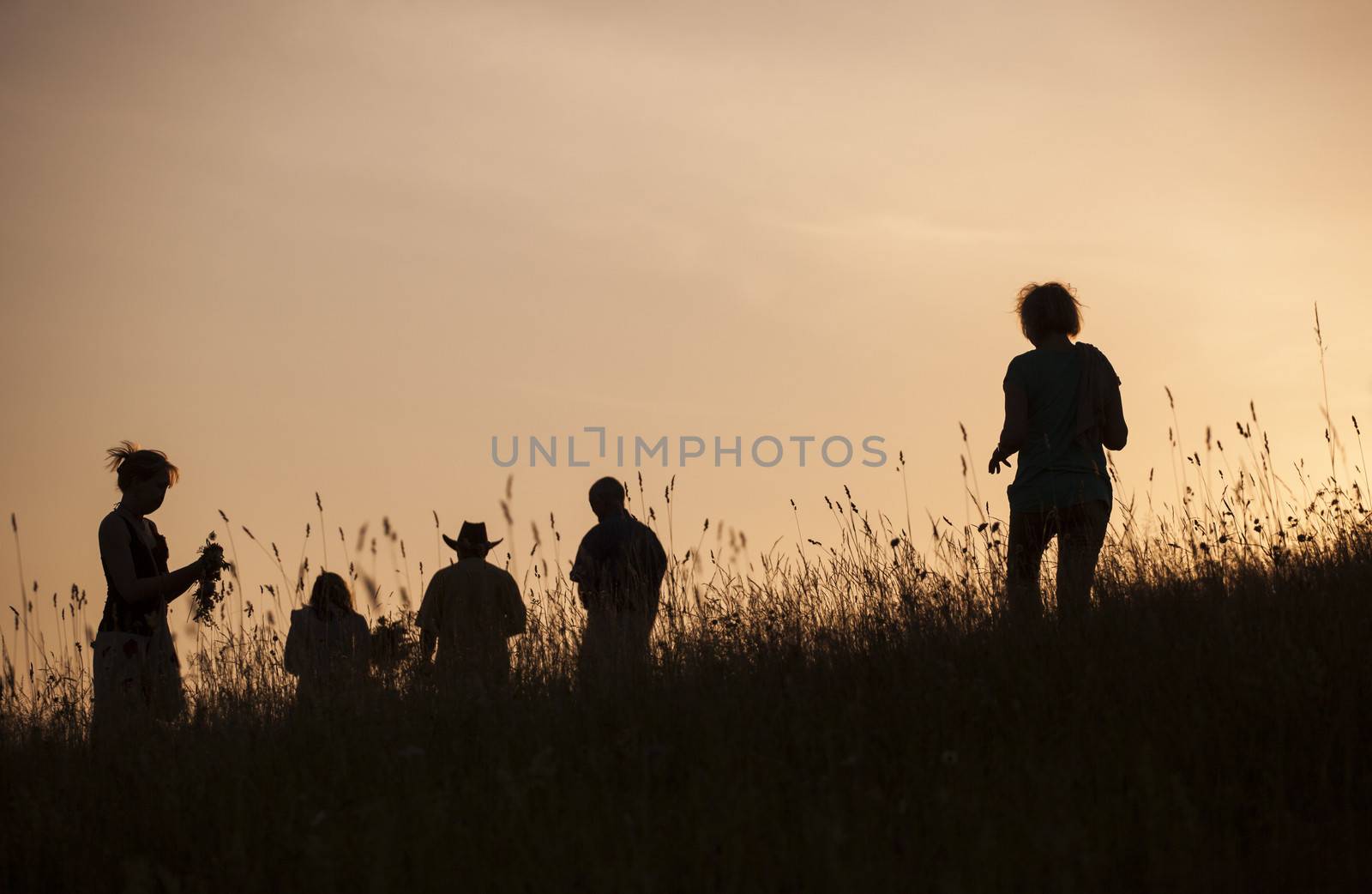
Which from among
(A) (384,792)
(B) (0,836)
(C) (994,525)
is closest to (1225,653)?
(C) (994,525)

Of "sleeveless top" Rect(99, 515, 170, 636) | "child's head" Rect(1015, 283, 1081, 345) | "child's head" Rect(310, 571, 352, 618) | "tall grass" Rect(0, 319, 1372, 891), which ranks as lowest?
"tall grass" Rect(0, 319, 1372, 891)

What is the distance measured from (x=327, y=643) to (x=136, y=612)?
39.7 inches

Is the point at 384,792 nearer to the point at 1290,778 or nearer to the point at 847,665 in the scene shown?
the point at 847,665

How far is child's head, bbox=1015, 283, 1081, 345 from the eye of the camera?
5.18 meters

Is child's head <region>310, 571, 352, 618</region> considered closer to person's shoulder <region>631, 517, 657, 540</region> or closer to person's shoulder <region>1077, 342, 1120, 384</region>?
person's shoulder <region>631, 517, 657, 540</region>

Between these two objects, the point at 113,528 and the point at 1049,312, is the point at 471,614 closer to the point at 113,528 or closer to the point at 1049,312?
the point at 113,528

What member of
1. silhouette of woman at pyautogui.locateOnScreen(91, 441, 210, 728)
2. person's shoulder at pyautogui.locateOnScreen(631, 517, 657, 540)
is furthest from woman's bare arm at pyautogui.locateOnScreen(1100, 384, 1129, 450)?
silhouette of woman at pyautogui.locateOnScreen(91, 441, 210, 728)

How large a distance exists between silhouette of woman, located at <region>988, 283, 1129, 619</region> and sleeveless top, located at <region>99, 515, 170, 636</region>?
3692 millimetres

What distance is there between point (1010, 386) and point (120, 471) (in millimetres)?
3969

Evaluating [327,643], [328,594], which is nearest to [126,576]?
[327,643]

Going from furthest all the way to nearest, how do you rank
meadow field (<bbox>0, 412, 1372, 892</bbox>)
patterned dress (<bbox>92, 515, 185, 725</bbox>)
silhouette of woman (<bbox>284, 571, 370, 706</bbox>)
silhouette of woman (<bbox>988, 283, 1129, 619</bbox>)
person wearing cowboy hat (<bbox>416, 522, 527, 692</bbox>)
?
person wearing cowboy hat (<bbox>416, 522, 527, 692</bbox>)
silhouette of woman (<bbox>284, 571, 370, 706</bbox>)
patterned dress (<bbox>92, 515, 185, 725</bbox>)
silhouette of woman (<bbox>988, 283, 1129, 619</bbox>)
meadow field (<bbox>0, 412, 1372, 892</bbox>)

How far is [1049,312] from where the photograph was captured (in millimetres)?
5184

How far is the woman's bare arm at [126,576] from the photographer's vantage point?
510 cm

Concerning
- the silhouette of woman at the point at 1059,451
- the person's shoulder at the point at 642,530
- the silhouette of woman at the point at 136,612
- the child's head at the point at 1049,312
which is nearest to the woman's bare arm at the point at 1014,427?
the silhouette of woman at the point at 1059,451
